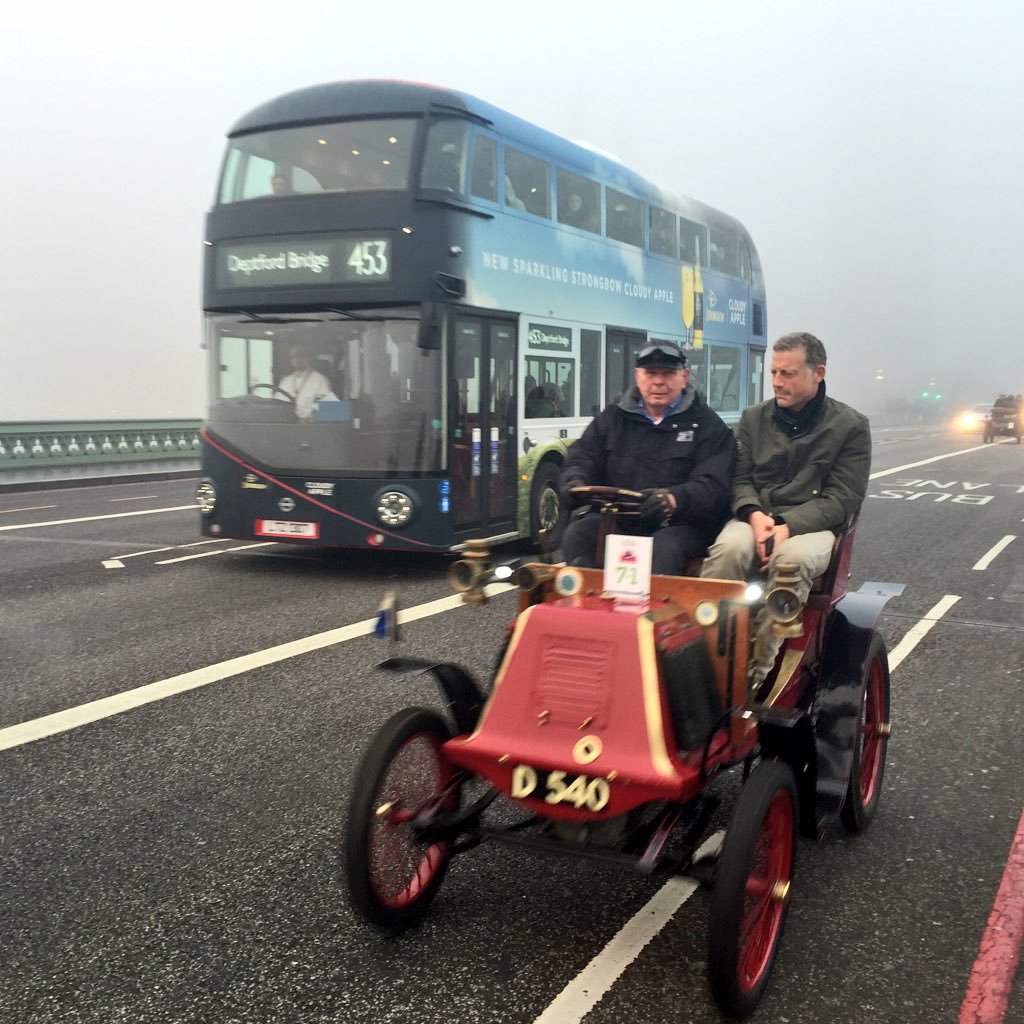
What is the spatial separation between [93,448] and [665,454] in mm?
17832

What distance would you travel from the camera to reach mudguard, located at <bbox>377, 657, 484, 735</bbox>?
337 cm

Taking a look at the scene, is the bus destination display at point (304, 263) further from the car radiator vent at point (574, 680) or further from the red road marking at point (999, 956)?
the red road marking at point (999, 956)

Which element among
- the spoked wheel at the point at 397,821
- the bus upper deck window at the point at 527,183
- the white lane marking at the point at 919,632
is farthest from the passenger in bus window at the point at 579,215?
the spoked wheel at the point at 397,821

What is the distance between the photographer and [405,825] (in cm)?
322

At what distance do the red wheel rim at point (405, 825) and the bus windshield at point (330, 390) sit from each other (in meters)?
6.28

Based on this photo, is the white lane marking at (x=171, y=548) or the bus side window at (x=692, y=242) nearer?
the white lane marking at (x=171, y=548)

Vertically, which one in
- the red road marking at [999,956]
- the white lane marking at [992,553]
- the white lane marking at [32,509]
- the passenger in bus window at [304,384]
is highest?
the passenger in bus window at [304,384]

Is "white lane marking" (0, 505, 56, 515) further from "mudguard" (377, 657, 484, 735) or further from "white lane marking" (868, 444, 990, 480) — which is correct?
"mudguard" (377, 657, 484, 735)

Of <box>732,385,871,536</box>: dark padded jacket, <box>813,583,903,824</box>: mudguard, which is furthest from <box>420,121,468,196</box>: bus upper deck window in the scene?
<box>813,583,903,824</box>: mudguard

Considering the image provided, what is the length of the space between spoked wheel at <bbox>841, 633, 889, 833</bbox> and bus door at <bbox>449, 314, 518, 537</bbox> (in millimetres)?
5597

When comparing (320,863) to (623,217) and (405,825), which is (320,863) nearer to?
(405,825)

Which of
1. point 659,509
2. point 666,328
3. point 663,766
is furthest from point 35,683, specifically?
point 666,328

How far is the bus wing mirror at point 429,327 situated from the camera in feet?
29.6

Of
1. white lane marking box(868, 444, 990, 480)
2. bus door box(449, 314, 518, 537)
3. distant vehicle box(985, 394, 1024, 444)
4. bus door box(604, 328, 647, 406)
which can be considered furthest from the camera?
distant vehicle box(985, 394, 1024, 444)
